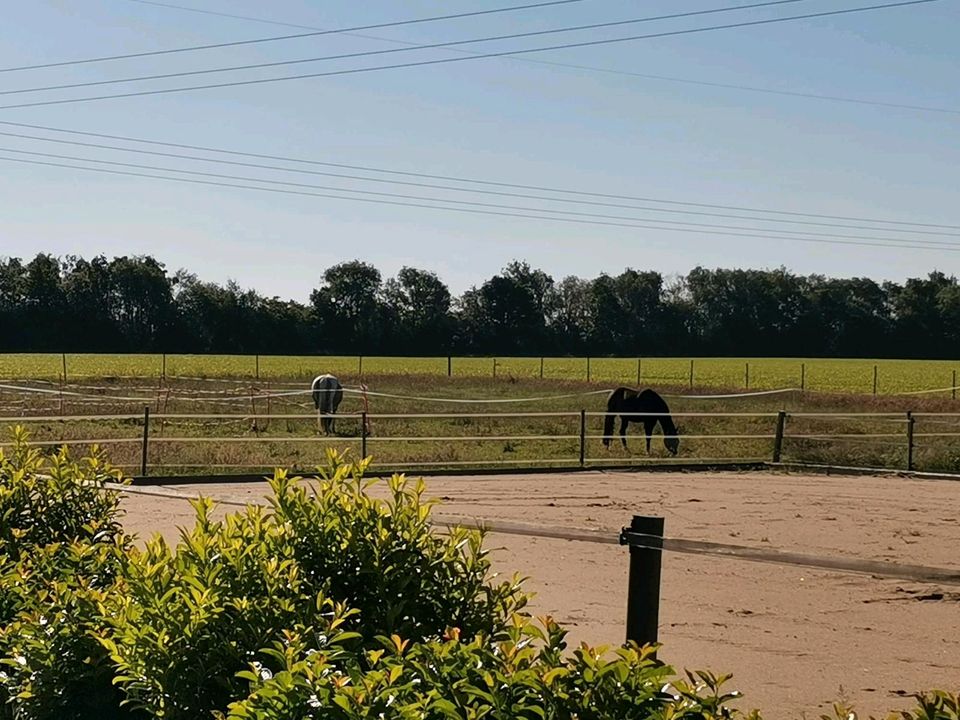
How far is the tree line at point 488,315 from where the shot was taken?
8144 cm

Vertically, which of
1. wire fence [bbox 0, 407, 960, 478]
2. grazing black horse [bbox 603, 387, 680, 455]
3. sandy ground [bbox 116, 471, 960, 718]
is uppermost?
grazing black horse [bbox 603, 387, 680, 455]

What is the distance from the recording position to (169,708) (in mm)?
3043

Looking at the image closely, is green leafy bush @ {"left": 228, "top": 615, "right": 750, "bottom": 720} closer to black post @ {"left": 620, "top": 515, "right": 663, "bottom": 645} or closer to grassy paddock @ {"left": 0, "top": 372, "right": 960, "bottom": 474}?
black post @ {"left": 620, "top": 515, "right": 663, "bottom": 645}

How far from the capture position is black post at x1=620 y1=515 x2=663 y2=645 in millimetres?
4258

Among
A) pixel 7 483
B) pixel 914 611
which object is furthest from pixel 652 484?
pixel 7 483

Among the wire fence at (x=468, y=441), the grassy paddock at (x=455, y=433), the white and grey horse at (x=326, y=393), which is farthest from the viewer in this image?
the white and grey horse at (x=326, y=393)

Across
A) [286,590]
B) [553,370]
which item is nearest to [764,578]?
[286,590]

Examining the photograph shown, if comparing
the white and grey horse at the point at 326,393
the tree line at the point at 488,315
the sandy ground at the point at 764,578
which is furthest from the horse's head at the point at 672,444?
the tree line at the point at 488,315

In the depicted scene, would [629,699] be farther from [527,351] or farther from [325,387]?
[527,351]

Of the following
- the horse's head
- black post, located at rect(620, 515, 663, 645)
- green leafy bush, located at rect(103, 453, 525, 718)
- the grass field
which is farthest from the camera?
the grass field

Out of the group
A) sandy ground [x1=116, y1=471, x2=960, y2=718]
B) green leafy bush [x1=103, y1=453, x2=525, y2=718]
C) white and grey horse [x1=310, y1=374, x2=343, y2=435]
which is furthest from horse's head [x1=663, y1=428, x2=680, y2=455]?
green leafy bush [x1=103, y1=453, x2=525, y2=718]

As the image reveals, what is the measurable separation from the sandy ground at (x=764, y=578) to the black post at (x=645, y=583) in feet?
5.11

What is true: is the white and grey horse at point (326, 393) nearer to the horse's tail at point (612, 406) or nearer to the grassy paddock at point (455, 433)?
the grassy paddock at point (455, 433)

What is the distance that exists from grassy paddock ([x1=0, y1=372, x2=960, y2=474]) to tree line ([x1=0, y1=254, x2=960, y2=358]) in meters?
46.4
